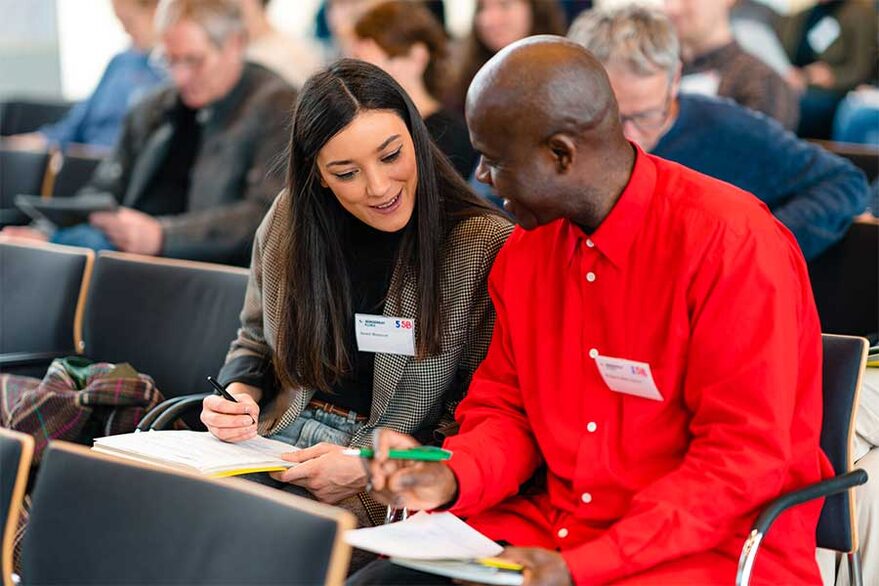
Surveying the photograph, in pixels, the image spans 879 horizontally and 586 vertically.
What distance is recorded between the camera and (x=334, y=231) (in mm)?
2344

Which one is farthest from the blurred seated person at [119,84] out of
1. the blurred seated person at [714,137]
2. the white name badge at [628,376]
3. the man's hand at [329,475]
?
the white name badge at [628,376]

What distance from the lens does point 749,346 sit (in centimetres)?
165

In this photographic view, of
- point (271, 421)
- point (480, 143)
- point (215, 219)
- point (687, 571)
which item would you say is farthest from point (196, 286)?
point (687, 571)

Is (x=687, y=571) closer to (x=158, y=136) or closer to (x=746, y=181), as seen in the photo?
(x=746, y=181)

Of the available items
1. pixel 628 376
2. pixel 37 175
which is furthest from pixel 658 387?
pixel 37 175

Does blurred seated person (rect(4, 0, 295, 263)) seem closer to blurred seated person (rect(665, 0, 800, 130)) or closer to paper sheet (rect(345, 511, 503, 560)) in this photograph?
blurred seated person (rect(665, 0, 800, 130))

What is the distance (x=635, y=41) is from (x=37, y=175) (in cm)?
308

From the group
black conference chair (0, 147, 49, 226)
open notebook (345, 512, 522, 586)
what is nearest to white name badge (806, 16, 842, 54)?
black conference chair (0, 147, 49, 226)

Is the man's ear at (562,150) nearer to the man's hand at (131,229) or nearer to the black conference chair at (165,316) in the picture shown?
the black conference chair at (165,316)

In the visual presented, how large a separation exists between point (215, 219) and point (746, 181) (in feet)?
6.03

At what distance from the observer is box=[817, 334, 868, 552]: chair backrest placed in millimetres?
1957

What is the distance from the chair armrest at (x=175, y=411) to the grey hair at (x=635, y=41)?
1.37 metres

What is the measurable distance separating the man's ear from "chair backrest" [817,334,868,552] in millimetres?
668

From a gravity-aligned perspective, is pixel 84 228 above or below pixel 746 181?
below
